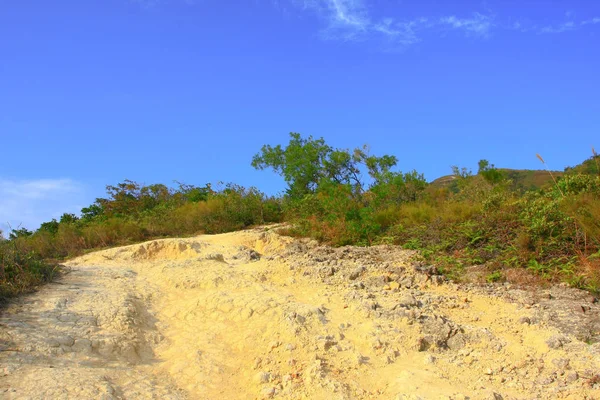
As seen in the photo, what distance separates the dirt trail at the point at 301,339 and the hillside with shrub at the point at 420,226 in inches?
21.0

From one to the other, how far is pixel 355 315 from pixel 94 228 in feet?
32.7

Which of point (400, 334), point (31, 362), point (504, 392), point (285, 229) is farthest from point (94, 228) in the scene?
point (504, 392)

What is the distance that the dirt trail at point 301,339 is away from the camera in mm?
3869

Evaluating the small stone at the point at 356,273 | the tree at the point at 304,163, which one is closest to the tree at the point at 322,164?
the tree at the point at 304,163

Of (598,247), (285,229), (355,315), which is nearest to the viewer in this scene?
(355,315)

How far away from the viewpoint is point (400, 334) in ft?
15.5

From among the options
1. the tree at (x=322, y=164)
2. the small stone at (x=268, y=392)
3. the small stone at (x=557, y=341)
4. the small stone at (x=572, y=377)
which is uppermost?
the tree at (x=322, y=164)

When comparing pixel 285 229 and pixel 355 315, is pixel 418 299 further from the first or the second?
pixel 285 229

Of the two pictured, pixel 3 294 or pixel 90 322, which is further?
pixel 3 294

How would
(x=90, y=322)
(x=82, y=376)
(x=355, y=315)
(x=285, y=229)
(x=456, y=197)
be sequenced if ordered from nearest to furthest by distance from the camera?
(x=82, y=376), (x=90, y=322), (x=355, y=315), (x=285, y=229), (x=456, y=197)

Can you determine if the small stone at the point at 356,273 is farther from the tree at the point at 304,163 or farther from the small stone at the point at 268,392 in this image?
the tree at the point at 304,163

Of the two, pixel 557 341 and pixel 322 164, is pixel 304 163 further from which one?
pixel 557 341

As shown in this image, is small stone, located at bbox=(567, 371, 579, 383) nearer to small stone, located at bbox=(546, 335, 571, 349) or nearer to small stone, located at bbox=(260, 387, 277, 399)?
small stone, located at bbox=(546, 335, 571, 349)

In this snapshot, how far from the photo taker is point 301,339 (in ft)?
15.4
